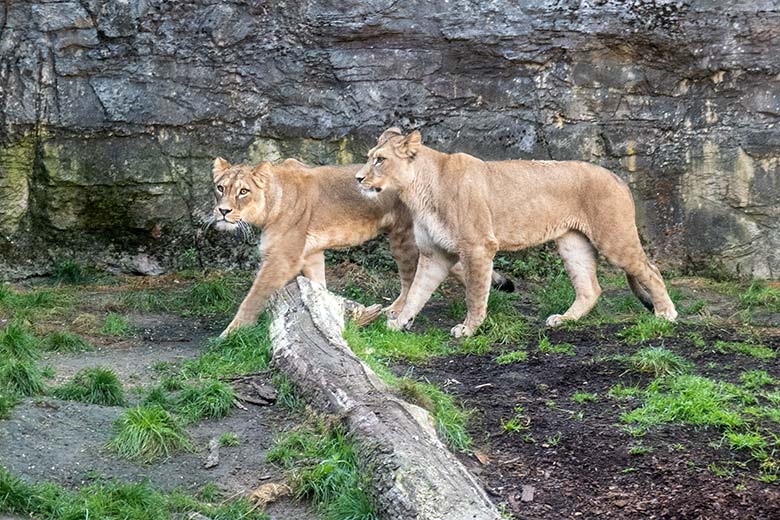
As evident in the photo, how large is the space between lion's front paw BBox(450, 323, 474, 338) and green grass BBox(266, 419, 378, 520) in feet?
10.3

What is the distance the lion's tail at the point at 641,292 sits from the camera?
10.5 m

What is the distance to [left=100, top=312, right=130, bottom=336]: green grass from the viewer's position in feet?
32.9

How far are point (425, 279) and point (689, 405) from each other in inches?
144

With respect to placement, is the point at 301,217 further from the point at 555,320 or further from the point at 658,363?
the point at 658,363

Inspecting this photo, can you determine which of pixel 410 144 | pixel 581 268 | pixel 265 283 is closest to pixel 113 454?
pixel 265 283

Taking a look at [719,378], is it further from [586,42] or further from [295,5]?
[295,5]

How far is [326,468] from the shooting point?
604 cm

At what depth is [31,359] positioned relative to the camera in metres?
8.55

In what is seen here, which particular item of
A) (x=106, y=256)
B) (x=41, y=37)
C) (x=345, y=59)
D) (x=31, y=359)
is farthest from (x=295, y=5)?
(x=31, y=359)

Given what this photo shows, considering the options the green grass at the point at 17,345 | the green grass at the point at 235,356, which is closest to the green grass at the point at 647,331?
the green grass at the point at 235,356

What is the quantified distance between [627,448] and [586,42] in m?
6.79

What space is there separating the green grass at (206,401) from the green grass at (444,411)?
1.15 meters

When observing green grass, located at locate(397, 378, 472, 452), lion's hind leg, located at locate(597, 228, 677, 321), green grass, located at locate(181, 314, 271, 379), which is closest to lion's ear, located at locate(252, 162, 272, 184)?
green grass, located at locate(181, 314, 271, 379)

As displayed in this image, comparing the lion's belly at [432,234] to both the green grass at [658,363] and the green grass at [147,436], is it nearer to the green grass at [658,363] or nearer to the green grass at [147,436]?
the green grass at [658,363]
